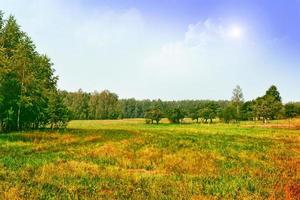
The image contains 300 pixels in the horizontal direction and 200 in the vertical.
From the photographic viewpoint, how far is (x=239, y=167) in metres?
23.2

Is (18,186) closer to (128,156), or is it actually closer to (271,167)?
(128,156)

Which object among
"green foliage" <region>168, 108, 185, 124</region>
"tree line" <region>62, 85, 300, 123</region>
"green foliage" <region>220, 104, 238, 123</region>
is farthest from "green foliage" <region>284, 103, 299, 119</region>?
"green foliage" <region>168, 108, 185, 124</region>

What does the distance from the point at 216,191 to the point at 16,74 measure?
42.4 meters

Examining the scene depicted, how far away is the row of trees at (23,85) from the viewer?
50562mm

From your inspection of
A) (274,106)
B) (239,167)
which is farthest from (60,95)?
(274,106)

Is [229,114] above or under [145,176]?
above

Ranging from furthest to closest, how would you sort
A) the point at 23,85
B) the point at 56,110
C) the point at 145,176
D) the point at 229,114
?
the point at 229,114 → the point at 56,110 → the point at 23,85 → the point at 145,176

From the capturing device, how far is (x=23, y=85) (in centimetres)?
5253

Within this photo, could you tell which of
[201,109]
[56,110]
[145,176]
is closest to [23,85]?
→ [56,110]

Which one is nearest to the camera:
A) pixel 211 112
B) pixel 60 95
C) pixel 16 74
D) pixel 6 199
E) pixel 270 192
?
pixel 6 199

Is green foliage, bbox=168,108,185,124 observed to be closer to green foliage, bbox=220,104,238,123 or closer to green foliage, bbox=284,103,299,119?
green foliage, bbox=220,104,238,123

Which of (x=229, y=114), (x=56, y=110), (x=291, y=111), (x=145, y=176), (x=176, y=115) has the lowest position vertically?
(x=145, y=176)

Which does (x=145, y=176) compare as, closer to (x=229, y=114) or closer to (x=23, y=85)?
(x=23, y=85)

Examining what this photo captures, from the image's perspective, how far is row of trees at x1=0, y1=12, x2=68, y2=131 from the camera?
50562 mm
